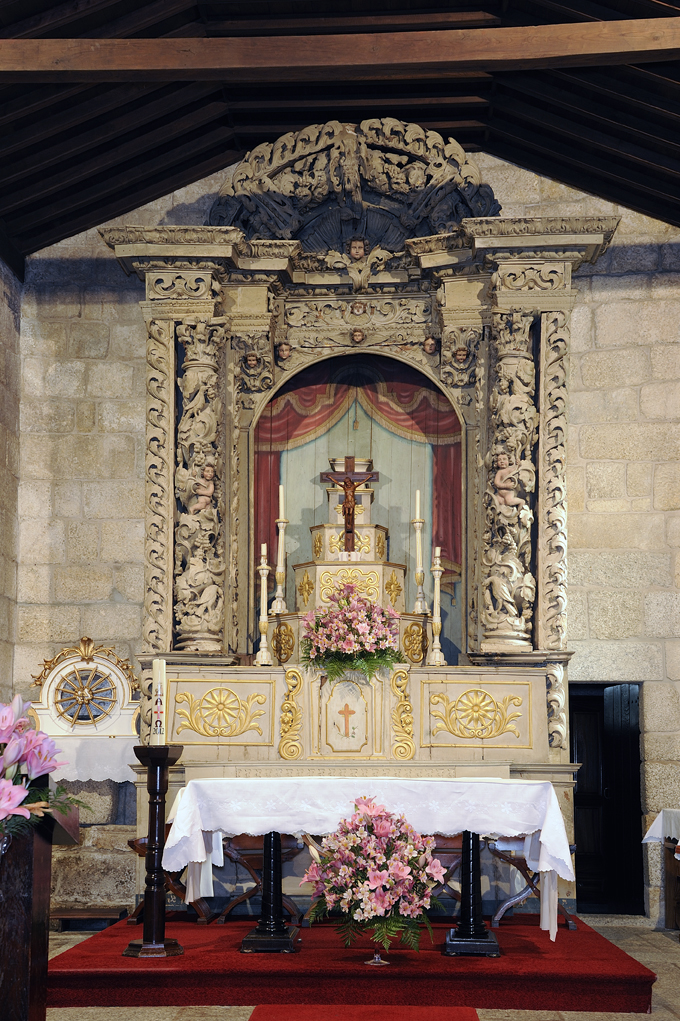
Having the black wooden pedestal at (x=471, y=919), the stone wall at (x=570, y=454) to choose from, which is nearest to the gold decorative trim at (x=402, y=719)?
the black wooden pedestal at (x=471, y=919)

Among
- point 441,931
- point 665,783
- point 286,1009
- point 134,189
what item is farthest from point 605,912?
point 134,189

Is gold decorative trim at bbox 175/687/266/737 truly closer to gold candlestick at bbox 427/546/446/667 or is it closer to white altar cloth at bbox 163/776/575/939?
gold candlestick at bbox 427/546/446/667

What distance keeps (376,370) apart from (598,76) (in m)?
2.96

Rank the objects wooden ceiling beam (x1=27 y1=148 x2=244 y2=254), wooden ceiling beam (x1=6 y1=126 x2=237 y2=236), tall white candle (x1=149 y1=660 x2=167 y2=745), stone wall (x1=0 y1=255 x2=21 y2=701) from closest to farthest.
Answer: tall white candle (x1=149 y1=660 x2=167 y2=745) < stone wall (x1=0 y1=255 x2=21 y2=701) < wooden ceiling beam (x1=6 y1=126 x2=237 y2=236) < wooden ceiling beam (x1=27 y1=148 x2=244 y2=254)

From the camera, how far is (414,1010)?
554 cm

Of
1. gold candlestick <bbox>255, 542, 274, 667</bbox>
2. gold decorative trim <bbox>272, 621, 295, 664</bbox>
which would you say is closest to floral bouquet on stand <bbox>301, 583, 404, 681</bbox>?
gold candlestick <bbox>255, 542, 274, 667</bbox>

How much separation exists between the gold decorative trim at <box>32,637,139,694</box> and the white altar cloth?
2.52m

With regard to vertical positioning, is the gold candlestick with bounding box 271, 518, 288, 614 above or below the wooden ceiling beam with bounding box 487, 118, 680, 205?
below

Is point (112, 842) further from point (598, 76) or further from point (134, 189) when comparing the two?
point (598, 76)

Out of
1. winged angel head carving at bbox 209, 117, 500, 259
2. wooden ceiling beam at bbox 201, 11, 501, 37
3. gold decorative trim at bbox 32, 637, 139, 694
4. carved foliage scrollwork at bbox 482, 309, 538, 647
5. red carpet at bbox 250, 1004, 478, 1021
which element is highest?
wooden ceiling beam at bbox 201, 11, 501, 37

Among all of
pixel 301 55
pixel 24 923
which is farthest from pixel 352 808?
pixel 301 55

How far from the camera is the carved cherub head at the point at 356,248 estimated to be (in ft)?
31.6

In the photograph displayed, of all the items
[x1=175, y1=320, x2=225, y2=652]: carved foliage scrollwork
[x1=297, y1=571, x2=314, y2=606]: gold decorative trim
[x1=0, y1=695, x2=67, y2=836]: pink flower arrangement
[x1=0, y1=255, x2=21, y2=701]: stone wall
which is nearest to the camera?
[x1=0, y1=695, x2=67, y2=836]: pink flower arrangement

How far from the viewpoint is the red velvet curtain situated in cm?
983
